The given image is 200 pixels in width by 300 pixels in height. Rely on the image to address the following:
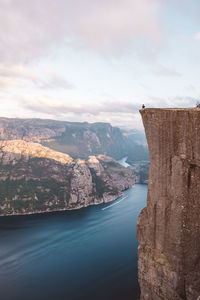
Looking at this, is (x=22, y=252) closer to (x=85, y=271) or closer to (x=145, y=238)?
(x=85, y=271)

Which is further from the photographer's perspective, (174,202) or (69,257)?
(69,257)

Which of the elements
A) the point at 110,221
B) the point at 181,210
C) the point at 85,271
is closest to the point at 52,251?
the point at 85,271

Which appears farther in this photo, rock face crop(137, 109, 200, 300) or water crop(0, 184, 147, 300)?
water crop(0, 184, 147, 300)

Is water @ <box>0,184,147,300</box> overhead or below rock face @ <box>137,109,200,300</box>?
below

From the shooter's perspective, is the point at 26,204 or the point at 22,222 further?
the point at 26,204

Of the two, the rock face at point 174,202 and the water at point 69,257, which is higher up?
the rock face at point 174,202
